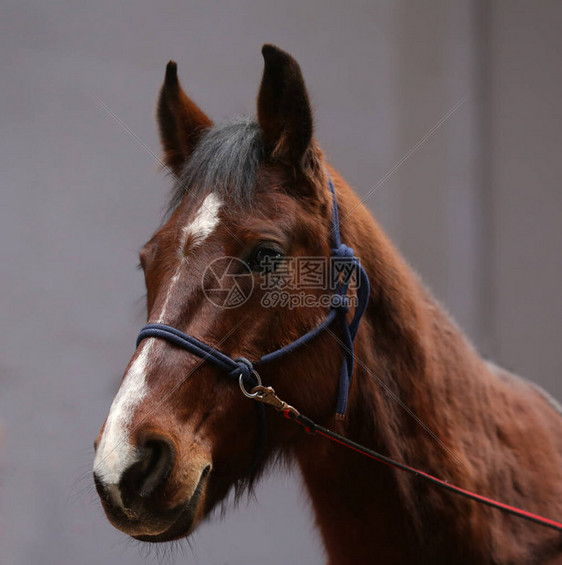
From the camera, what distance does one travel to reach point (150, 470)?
44.4 inches

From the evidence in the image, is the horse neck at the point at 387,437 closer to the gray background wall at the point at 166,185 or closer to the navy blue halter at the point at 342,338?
the navy blue halter at the point at 342,338

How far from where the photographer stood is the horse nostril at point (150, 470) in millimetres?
1111

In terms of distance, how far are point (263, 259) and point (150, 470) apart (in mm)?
510

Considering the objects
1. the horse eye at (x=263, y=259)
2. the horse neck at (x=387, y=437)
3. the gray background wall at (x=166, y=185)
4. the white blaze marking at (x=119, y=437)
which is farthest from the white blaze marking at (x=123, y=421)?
the gray background wall at (x=166, y=185)

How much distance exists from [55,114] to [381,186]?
192 centimetres

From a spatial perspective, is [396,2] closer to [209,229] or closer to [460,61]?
[460,61]

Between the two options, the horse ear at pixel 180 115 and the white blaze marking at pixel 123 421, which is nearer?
the white blaze marking at pixel 123 421

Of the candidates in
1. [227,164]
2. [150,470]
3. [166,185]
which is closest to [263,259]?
[227,164]

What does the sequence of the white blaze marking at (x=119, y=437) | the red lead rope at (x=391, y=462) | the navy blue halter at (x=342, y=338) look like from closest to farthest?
the white blaze marking at (x=119, y=437), the navy blue halter at (x=342, y=338), the red lead rope at (x=391, y=462)

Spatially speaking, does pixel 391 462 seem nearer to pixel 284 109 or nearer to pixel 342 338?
pixel 342 338

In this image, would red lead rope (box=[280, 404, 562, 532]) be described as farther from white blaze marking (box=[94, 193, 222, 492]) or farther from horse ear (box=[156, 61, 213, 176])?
horse ear (box=[156, 61, 213, 176])

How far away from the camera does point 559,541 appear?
5.26ft

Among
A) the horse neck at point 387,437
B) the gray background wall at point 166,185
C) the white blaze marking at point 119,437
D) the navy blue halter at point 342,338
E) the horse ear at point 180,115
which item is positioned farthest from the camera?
the gray background wall at point 166,185

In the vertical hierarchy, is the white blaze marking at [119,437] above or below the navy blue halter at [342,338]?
below
